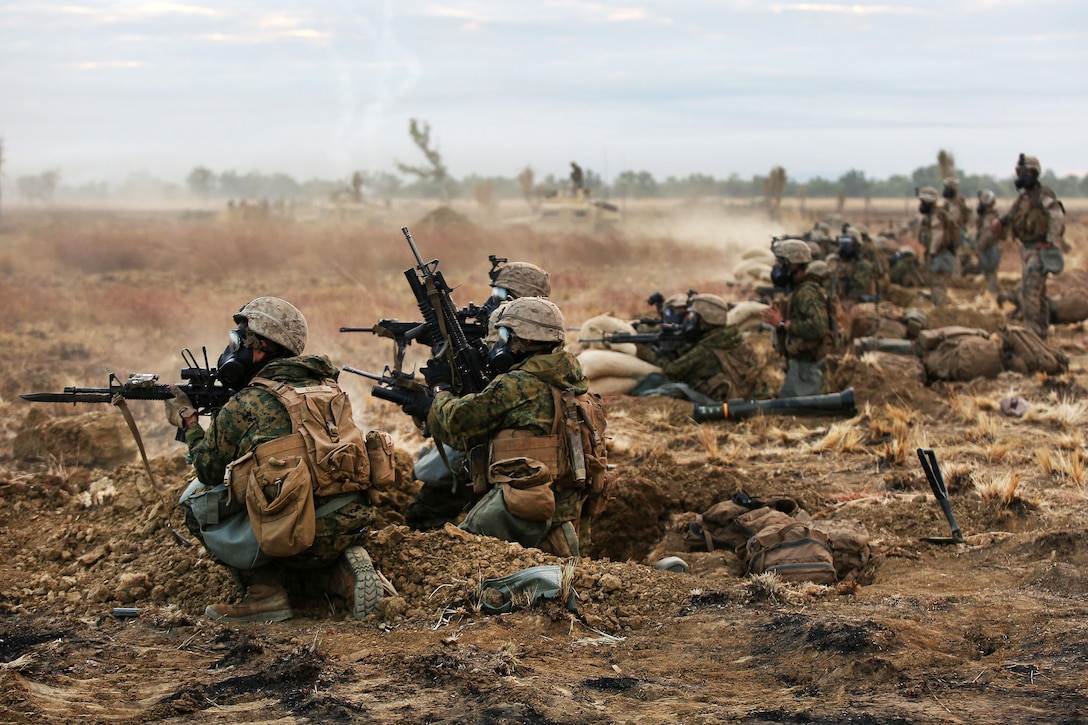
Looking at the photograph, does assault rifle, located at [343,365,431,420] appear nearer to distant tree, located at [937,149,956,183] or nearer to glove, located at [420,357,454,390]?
glove, located at [420,357,454,390]

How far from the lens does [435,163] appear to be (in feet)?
150

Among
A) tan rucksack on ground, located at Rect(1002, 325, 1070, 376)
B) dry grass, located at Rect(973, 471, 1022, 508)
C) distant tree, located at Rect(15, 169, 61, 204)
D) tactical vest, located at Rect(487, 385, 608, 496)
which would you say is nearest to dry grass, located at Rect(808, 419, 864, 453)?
dry grass, located at Rect(973, 471, 1022, 508)

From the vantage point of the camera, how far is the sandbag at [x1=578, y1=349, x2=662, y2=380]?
32.0 feet

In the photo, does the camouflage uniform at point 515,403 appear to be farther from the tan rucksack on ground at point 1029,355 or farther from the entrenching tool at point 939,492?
the tan rucksack on ground at point 1029,355

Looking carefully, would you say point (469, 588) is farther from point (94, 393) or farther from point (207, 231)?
point (207, 231)

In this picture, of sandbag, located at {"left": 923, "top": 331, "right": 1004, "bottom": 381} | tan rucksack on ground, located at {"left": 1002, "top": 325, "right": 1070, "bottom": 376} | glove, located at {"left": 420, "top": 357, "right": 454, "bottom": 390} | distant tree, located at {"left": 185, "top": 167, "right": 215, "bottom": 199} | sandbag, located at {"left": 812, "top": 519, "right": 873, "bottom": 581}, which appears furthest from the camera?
distant tree, located at {"left": 185, "top": 167, "right": 215, "bottom": 199}

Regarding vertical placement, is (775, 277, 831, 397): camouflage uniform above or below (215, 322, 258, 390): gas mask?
below

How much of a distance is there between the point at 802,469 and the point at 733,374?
5.49 ft

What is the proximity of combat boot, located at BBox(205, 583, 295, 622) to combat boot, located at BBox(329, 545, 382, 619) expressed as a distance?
0.75 feet

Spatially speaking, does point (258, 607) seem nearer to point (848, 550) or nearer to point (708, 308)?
point (848, 550)

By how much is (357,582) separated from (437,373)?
158 centimetres

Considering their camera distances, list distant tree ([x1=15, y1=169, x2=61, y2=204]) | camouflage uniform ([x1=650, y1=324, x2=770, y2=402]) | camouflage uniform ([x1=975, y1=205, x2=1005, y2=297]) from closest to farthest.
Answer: camouflage uniform ([x1=650, y1=324, x2=770, y2=402])
camouflage uniform ([x1=975, y1=205, x2=1005, y2=297])
distant tree ([x1=15, y1=169, x2=61, y2=204])

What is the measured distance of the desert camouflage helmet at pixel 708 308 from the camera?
8.95 metres

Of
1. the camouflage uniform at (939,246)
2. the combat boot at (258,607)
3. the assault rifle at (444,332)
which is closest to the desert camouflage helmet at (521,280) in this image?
the assault rifle at (444,332)
